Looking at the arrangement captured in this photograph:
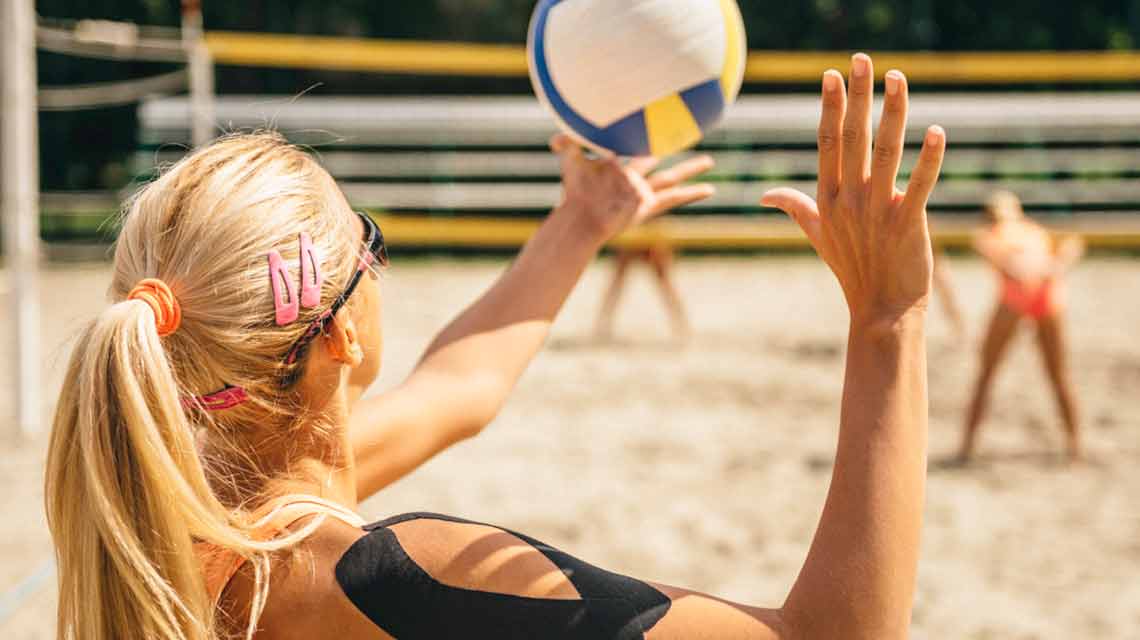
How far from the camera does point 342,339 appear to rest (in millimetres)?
1100

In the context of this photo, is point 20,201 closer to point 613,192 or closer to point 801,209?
point 613,192

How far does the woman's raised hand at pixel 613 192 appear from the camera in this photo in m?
1.62

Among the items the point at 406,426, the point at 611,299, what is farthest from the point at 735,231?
the point at 406,426

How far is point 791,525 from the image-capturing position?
165 inches

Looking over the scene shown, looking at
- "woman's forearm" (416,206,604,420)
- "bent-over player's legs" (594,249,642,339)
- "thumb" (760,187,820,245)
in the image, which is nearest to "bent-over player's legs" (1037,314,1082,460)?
"bent-over player's legs" (594,249,642,339)

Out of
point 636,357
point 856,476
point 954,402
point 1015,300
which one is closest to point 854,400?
point 856,476

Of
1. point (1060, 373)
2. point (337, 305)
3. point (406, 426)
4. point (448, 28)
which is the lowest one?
point (1060, 373)

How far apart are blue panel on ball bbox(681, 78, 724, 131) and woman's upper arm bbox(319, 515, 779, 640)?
38.4 inches

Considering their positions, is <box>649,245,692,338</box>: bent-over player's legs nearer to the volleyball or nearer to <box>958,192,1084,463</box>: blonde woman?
<box>958,192,1084,463</box>: blonde woman

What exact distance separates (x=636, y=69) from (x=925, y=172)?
2.67ft

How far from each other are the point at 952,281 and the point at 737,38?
9112 millimetres

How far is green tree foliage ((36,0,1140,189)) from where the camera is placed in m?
14.9

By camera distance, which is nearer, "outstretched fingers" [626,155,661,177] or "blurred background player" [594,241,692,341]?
"outstretched fingers" [626,155,661,177]

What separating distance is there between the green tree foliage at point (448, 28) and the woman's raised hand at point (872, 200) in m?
14.8
